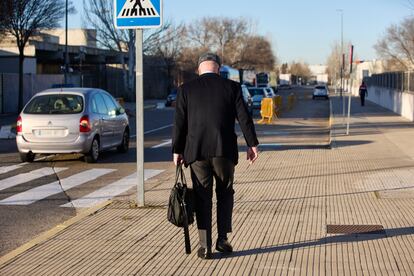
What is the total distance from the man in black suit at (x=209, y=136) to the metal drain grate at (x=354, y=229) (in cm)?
163

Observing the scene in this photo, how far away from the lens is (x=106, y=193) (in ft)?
35.0

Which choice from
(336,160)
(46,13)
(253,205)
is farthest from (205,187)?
(46,13)

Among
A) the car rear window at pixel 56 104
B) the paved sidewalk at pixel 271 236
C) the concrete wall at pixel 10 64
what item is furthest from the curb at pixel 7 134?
the concrete wall at pixel 10 64

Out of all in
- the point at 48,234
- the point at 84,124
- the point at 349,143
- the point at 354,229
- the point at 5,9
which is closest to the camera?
the point at 354,229

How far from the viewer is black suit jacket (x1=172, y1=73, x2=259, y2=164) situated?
609 cm

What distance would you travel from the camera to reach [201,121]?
609 cm

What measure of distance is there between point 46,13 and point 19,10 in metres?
3.88

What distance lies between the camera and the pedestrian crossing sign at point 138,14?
8.58 m

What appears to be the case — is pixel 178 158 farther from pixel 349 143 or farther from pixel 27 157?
pixel 349 143

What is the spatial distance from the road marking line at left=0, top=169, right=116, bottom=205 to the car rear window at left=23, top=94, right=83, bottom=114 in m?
1.64

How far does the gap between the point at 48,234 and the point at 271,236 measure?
8.27 ft

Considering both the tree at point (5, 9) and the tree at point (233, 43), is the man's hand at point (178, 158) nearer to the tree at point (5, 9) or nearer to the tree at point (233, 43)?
the tree at point (5, 9)

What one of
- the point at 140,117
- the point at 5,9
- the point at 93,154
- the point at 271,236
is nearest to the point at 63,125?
the point at 93,154

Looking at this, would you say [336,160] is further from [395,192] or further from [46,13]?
[46,13]
